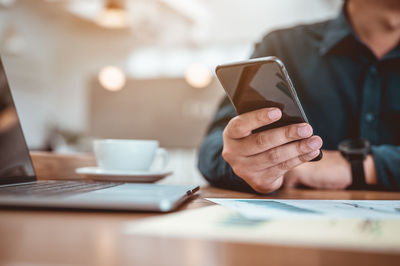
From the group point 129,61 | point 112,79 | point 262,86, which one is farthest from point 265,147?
point 129,61

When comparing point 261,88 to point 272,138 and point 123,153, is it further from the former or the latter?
point 123,153

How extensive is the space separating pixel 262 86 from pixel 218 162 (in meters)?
0.38

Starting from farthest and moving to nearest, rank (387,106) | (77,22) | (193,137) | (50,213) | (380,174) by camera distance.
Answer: (77,22) < (193,137) < (387,106) < (380,174) < (50,213)

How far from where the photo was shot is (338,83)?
1.25m

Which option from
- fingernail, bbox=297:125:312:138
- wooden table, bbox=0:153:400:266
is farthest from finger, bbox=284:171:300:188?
wooden table, bbox=0:153:400:266

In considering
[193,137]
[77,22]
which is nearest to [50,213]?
[193,137]

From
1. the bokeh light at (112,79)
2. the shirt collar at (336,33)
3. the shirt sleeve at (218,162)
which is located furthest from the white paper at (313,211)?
the bokeh light at (112,79)

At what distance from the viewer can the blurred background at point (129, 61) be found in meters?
4.74

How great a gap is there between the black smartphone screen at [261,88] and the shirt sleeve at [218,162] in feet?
0.77

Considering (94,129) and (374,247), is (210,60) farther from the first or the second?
(374,247)

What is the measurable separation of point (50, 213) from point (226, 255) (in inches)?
8.8

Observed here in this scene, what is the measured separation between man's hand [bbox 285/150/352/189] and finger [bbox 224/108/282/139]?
0.30 meters

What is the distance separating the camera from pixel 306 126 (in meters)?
0.58

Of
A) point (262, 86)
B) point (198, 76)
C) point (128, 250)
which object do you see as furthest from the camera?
point (198, 76)
